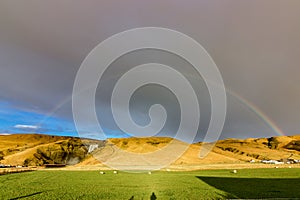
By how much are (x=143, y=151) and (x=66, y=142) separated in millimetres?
48714

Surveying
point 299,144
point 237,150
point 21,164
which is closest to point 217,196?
point 21,164

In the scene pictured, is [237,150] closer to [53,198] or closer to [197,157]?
[197,157]

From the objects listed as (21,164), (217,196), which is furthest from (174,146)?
(217,196)

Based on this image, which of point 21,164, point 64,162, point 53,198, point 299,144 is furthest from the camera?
point 299,144

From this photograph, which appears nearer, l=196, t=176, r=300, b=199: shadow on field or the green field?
l=196, t=176, r=300, b=199: shadow on field

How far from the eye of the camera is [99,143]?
17775 centimetres

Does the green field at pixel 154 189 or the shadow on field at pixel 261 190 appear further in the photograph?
the green field at pixel 154 189

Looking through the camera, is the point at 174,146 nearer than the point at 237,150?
Yes

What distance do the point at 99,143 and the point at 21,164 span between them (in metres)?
59.8

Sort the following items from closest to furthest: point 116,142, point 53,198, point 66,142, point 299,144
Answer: point 53,198
point 66,142
point 116,142
point 299,144

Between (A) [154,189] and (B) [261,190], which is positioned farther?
(A) [154,189]

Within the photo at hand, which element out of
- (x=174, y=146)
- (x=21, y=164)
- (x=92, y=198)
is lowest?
(x=92, y=198)

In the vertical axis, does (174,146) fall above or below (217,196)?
above

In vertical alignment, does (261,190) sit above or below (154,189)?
below
